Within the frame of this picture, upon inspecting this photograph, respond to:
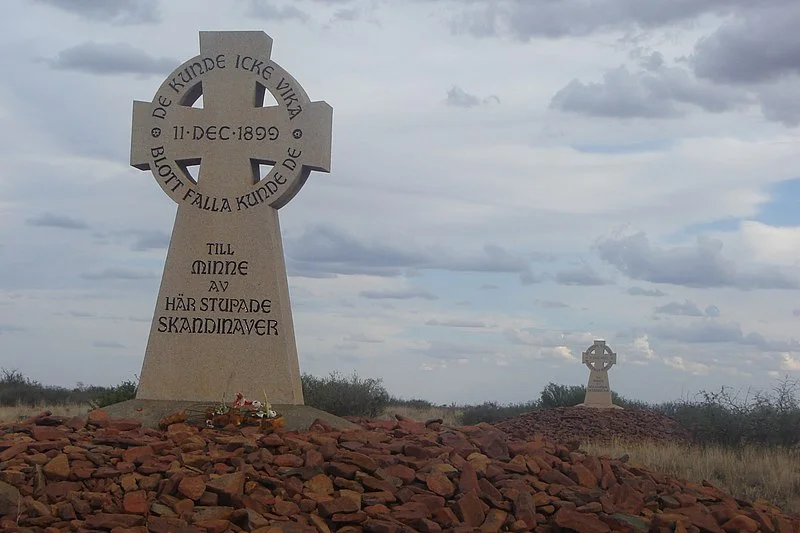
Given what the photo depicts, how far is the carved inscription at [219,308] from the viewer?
11578mm

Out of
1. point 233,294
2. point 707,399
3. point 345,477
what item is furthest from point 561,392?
point 345,477

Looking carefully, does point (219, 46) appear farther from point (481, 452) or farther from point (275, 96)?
point (481, 452)

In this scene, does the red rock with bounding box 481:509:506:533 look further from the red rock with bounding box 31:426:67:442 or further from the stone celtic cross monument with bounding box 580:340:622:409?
the stone celtic cross monument with bounding box 580:340:622:409

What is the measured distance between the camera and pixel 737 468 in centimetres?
1365

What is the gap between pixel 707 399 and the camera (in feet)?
62.6

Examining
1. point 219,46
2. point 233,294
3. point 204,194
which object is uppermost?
point 219,46

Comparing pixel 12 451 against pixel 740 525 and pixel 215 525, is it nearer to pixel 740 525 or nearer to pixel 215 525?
pixel 215 525

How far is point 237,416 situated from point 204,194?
3139 mm

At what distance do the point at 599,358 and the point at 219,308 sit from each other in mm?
16477

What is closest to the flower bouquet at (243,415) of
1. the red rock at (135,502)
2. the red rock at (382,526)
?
the red rock at (135,502)

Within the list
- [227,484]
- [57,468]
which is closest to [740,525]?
[227,484]

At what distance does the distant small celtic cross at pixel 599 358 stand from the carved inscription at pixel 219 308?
53.1 feet

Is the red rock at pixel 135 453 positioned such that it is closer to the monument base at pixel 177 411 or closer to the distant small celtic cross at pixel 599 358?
the monument base at pixel 177 411

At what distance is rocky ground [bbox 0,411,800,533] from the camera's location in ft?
23.9
